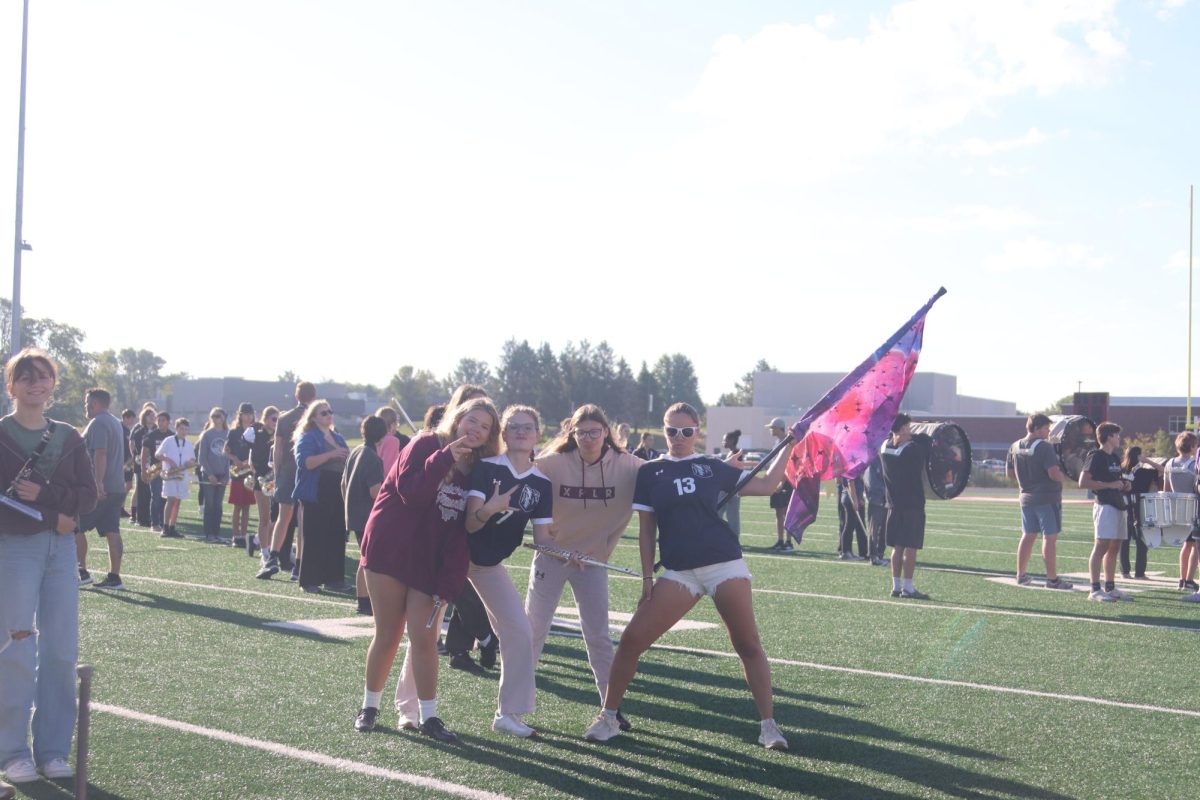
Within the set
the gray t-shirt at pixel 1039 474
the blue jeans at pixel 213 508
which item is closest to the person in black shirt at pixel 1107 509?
the gray t-shirt at pixel 1039 474

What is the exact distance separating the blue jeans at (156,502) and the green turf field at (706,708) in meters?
7.80

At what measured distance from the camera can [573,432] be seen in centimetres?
716

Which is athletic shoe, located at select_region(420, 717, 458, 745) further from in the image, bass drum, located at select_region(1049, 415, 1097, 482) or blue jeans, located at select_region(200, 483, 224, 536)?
blue jeans, located at select_region(200, 483, 224, 536)

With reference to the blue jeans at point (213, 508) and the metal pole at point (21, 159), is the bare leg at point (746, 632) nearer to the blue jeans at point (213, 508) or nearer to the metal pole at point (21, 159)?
the blue jeans at point (213, 508)

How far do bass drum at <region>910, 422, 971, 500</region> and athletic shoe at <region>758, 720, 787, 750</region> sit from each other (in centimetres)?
753

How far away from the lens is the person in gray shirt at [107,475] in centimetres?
1054

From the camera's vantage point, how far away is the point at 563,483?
7129 mm

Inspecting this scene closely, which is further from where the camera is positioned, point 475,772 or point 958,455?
point 958,455

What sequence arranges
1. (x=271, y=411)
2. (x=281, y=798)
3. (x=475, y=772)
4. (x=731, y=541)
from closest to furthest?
1. (x=281, y=798)
2. (x=475, y=772)
3. (x=731, y=541)
4. (x=271, y=411)

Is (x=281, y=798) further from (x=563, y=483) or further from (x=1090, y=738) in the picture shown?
(x=1090, y=738)

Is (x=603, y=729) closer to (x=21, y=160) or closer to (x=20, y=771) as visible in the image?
(x=20, y=771)

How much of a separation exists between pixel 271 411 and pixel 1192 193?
48701 millimetres

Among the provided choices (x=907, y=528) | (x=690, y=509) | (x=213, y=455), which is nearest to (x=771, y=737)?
(x=690, y=509)

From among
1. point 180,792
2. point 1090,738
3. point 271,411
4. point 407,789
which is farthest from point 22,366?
point 271,411
